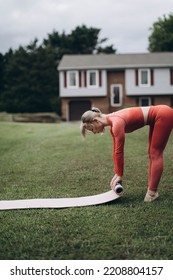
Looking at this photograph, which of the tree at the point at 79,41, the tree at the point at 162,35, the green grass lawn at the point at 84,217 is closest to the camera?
the green grass lawn at the point at 84,217

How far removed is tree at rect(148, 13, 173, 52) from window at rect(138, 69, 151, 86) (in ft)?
36.0

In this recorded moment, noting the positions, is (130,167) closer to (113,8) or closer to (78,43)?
(113,8)

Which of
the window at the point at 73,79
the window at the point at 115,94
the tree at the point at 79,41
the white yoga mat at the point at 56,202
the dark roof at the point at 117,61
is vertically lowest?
the window at the point at 115,94

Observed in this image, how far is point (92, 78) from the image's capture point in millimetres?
31156

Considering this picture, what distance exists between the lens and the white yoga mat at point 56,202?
15.3 ft

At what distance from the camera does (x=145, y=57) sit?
31.6 metres

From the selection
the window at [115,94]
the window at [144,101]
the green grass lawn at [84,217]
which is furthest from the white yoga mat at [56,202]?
the window at [144,101]

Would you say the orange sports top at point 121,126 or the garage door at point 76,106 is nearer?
the orange sports top at point 121,126

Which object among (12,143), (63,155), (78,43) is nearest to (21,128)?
(12,143)

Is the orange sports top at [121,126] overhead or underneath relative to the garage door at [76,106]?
overhead

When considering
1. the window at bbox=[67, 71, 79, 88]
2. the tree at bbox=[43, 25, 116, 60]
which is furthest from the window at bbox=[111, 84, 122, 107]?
the tree at bbox=[43, 25, 116, 60]

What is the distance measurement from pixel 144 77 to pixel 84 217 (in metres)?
27.7

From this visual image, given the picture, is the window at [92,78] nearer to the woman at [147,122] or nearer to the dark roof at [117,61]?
the dark roof at [117,61]

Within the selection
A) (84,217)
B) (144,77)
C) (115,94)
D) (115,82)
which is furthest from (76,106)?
(84,217)
